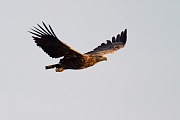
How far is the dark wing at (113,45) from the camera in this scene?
2293 cm

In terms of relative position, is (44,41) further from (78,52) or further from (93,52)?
(93,52)

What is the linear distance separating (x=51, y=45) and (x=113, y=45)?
6.89m

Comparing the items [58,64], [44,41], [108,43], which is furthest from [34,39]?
[108,43]

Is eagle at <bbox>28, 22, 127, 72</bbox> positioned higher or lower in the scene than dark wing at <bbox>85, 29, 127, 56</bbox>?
lower

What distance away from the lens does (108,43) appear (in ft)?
80.0

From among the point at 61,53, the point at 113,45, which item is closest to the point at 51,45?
the point at 61,53

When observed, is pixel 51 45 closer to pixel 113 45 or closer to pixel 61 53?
pixel 61 53

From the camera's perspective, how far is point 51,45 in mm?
17734

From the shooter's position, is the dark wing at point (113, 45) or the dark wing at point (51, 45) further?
the dark wing at point (113, 45)

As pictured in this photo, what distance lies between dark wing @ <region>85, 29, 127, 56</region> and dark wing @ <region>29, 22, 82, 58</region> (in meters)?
4.29

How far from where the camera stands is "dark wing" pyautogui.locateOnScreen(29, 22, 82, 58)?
17.2 m

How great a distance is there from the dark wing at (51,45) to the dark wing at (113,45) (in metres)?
4.29

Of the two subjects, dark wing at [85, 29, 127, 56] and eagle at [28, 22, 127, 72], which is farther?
dark wing at [85, 29, 127, 56]

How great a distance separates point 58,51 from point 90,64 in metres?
1.77
